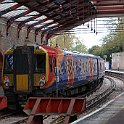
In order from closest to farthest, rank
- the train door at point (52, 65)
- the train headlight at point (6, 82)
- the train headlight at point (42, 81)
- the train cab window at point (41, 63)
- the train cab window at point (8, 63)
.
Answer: the train headlight at point (42, 81), the train cab window at point (41, 63), the train headlight at point (6, 82), the train door at point (52, 65), the train cab window at point (8, 63)

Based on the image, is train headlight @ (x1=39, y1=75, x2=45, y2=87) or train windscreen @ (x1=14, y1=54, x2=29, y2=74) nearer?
train headlight @ (x1=39, y1=75, x2=45, y2=87)

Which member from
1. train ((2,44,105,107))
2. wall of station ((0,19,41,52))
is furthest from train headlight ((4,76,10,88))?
wall of station ((0,19,41,52))

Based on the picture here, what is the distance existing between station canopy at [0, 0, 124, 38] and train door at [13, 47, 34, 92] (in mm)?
4371

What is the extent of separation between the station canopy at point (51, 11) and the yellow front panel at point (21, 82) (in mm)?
5355

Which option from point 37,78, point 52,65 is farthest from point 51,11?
point 37,78

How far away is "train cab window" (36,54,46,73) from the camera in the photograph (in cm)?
2039

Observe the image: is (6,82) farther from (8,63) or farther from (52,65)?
(52,65)

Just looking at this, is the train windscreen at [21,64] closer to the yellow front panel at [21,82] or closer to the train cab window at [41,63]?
the yellow front panel at [21,82]

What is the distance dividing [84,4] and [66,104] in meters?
15.7

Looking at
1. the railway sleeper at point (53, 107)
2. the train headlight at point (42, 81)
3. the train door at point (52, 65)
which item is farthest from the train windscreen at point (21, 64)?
the railway sleeper at point (53, 107)

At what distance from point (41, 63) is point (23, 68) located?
0.89 meters

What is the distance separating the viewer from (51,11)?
98.2 ft

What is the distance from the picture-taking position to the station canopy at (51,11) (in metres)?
26.4

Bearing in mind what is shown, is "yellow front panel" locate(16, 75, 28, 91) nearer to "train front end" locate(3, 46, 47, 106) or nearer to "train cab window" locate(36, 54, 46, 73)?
"train front end" locate(3, 46, 47, 106)
